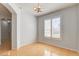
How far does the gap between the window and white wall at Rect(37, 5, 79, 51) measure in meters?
0.08

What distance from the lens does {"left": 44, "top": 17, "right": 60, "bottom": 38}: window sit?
1997 millimetres

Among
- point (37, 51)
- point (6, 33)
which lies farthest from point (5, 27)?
point (37, 51)

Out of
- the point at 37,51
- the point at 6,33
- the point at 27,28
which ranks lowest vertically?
the point at 37,51

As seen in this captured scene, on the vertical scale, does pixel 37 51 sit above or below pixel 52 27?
below

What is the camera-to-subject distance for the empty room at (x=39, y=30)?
6.40 ft

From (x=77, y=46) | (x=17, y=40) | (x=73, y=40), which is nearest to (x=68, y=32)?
(x=73, y=40)

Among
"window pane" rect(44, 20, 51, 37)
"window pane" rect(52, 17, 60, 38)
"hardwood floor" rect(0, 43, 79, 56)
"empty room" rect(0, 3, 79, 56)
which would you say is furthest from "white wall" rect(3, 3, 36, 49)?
"window pane" rect(52, 17, 60, 38)

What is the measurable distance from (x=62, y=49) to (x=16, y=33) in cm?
102

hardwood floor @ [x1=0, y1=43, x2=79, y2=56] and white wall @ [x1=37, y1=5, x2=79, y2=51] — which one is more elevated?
white wall @ [x1=37, y1=5, x2=79, y2=51]

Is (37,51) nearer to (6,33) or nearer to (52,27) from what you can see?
(52,27)

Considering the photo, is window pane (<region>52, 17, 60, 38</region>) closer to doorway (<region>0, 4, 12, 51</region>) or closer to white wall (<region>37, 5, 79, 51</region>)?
white wall (<region>37, 5, 79, 51</region>)

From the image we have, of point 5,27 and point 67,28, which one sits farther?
point 5,27

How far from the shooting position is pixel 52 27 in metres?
2.03

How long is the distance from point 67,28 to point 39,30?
1.86 ft
